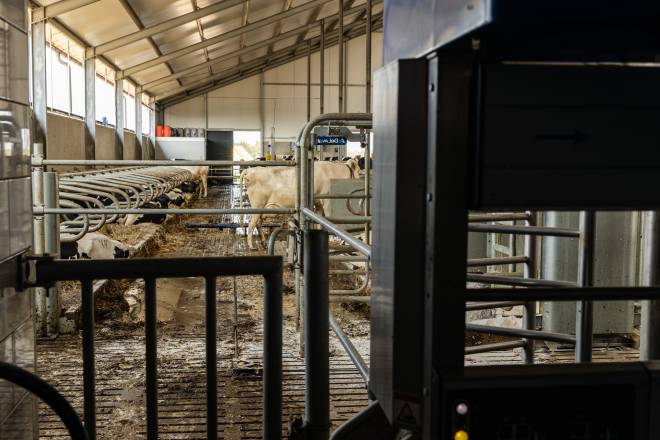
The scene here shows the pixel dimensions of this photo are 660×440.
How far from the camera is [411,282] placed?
4.15ft

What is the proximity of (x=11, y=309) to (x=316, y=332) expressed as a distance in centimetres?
110

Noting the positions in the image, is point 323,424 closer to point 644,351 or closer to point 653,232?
point 644,351

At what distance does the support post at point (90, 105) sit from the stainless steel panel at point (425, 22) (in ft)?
47.3

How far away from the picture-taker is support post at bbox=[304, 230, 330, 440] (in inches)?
70.4

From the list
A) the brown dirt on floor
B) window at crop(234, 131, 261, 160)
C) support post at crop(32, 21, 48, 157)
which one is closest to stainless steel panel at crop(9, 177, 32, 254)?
the brown dirt on floor

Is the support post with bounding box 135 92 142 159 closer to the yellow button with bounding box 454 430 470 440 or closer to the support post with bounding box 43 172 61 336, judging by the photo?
the support post with bounding box 43 172 61 336

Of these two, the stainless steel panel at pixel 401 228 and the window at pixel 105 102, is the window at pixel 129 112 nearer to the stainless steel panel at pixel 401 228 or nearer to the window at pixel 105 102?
the window at pixel 105 102

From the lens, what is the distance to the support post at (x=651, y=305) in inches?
71.0

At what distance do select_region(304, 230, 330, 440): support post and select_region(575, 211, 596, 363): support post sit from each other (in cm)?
112

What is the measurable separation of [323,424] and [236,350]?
262 cm

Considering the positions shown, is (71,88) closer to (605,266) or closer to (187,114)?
(605,266)

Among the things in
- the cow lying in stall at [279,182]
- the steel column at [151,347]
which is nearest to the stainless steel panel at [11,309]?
the steel column at [151,347]

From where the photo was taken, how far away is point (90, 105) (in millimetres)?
14992

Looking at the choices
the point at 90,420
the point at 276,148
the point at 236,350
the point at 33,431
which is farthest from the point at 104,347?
the point at 276,148
